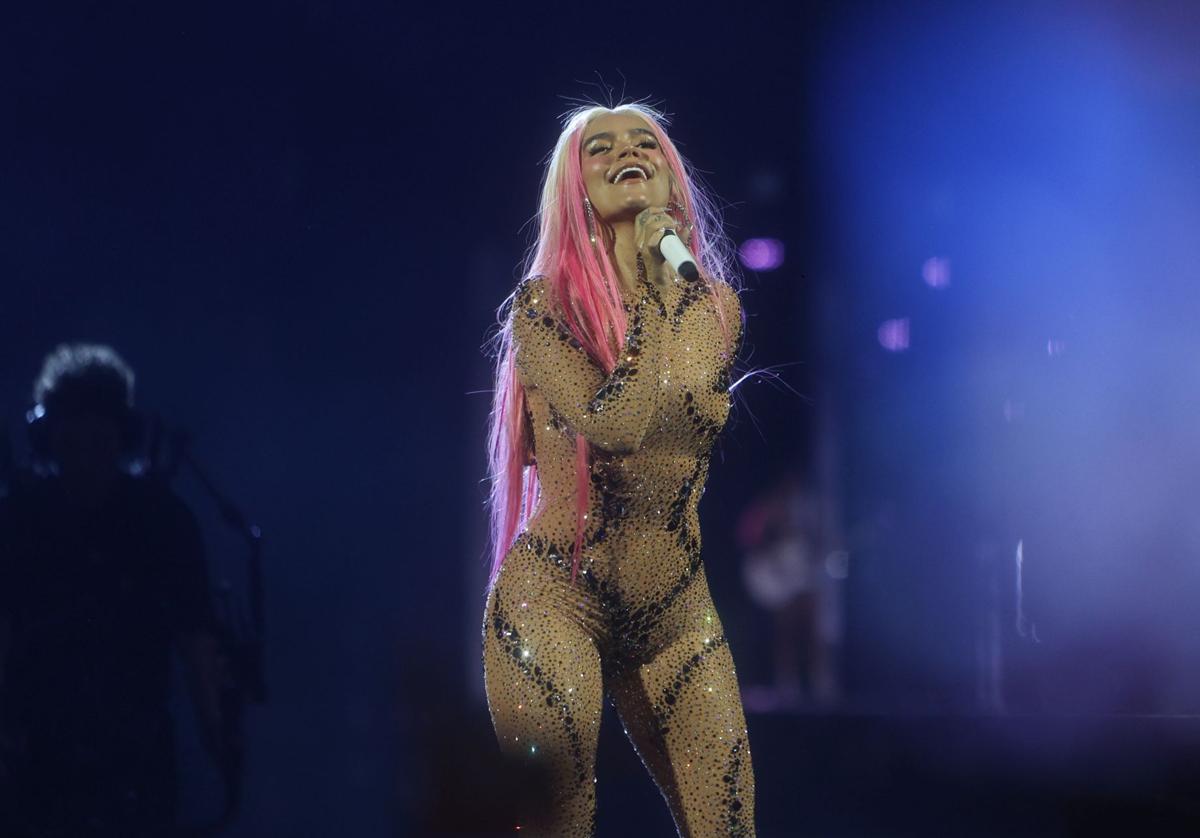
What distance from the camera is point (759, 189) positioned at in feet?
10.1

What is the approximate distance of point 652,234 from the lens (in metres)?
1.64

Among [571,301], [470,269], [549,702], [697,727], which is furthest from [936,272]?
[549,702]

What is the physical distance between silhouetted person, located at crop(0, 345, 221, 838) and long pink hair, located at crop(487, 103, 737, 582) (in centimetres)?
77

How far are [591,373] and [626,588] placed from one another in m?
0.30

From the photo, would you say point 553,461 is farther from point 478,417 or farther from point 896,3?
point 896,3

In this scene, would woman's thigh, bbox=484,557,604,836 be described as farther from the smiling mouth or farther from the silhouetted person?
the silhouetted person

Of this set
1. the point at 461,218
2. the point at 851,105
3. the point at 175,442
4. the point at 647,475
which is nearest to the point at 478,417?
the point at 461,218

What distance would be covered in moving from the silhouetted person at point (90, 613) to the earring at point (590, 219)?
3.47 feet

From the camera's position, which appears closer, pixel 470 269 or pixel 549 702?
pixel 549 702

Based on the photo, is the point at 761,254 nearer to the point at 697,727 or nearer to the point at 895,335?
the point at 895,335

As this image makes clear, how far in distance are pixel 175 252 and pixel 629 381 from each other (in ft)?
4.09

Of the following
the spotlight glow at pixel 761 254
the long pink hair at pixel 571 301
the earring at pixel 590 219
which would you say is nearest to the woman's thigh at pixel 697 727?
the long pink hair at pixel 571 301

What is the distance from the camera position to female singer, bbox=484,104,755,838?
161cm

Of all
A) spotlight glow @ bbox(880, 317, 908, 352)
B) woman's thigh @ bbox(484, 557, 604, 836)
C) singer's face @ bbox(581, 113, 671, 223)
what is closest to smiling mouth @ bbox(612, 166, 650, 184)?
singer's face @ bbox(581, 113, 671, 223)
